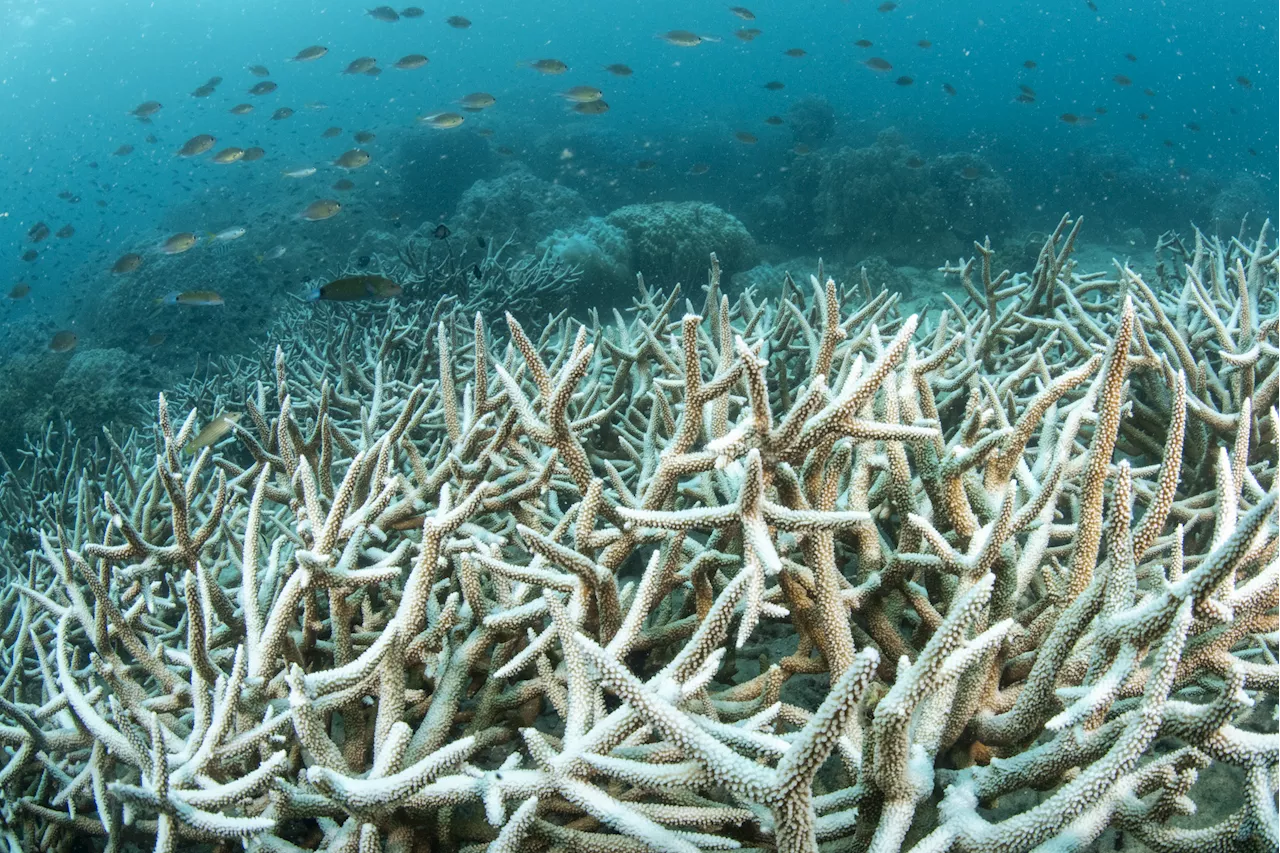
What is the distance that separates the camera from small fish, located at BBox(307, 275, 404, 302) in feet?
16.9

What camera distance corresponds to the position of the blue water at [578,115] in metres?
21.2

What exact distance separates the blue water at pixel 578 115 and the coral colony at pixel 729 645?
11.2m

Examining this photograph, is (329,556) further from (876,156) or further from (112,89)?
(112,89)

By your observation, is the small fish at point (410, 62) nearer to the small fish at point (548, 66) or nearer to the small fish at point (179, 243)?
the small fish at point (548, 66)

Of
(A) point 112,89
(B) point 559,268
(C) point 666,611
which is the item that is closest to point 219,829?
(C) point 666,611

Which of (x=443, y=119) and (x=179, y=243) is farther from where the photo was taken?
(x=443, y=119)

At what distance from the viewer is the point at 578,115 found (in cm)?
3522

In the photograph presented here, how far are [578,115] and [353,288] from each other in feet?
111

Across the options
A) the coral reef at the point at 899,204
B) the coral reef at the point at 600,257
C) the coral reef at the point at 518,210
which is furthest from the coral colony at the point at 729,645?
the coral reef at the point at 899,204

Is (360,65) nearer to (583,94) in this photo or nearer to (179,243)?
(583,94)

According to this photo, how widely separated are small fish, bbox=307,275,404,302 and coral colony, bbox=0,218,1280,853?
2694 millimetres

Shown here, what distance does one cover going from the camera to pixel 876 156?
16141mm

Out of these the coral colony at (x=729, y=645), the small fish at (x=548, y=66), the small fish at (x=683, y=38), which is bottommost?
the small fish at (x=548, y=66)

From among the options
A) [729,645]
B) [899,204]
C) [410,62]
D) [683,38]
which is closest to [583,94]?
[683,38]
